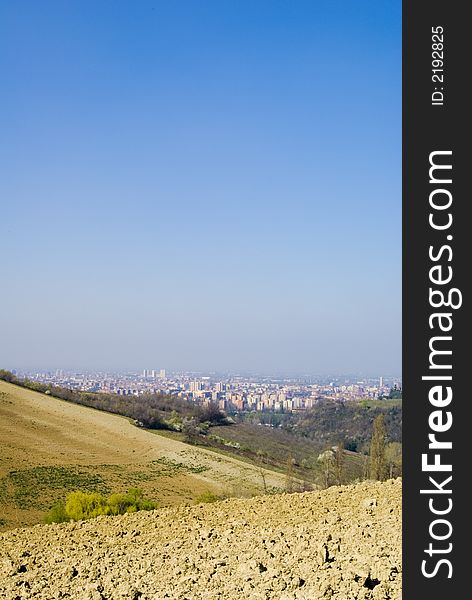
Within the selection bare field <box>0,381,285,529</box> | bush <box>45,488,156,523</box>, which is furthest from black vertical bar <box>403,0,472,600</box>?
bare field <box>0,381,285,529</box>

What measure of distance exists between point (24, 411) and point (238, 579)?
1913 inches

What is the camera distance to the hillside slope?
21.8ft

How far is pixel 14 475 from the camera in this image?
133 ft

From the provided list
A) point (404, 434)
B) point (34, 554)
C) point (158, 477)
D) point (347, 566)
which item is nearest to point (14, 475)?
point (158, 477)

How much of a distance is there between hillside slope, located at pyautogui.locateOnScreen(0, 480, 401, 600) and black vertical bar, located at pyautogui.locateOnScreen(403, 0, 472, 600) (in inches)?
85.3

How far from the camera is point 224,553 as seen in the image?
24.8 feet

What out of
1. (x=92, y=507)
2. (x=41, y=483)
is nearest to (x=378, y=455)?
(x=92, y=507)

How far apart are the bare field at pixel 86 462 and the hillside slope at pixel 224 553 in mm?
26005

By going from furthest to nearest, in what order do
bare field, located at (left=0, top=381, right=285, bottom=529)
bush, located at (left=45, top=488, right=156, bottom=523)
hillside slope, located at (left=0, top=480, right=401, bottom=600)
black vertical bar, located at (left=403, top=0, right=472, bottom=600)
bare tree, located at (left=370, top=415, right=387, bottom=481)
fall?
bare field, located at (left=0, top=381, right=285, bottom=529) < bare tree, located at (left=370, top=415, right=387, bottom=481) < bush, located at (left=45, top=488, right=156, bottom=523) < hillside slope, located at (left=0, top=480, right=401, bottom=600) < black vertical bar, located at (left=403, top=0, right=472, bottom=600)

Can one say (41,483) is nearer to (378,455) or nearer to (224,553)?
(378,455)

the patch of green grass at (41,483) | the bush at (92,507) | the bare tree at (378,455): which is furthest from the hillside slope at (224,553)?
the patch of green grass at (41,483)

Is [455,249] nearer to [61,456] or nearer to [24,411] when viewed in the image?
[61,456]

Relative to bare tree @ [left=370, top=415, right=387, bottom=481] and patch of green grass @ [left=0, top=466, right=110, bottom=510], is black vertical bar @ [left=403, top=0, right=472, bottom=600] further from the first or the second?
patch of green grass @ [left=0, top=466, right=110, bottom=510]

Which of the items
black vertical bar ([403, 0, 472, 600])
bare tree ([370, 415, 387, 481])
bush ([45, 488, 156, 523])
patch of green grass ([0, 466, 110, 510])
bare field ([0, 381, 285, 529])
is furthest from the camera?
bare field ([0, 381, 285, 529])
